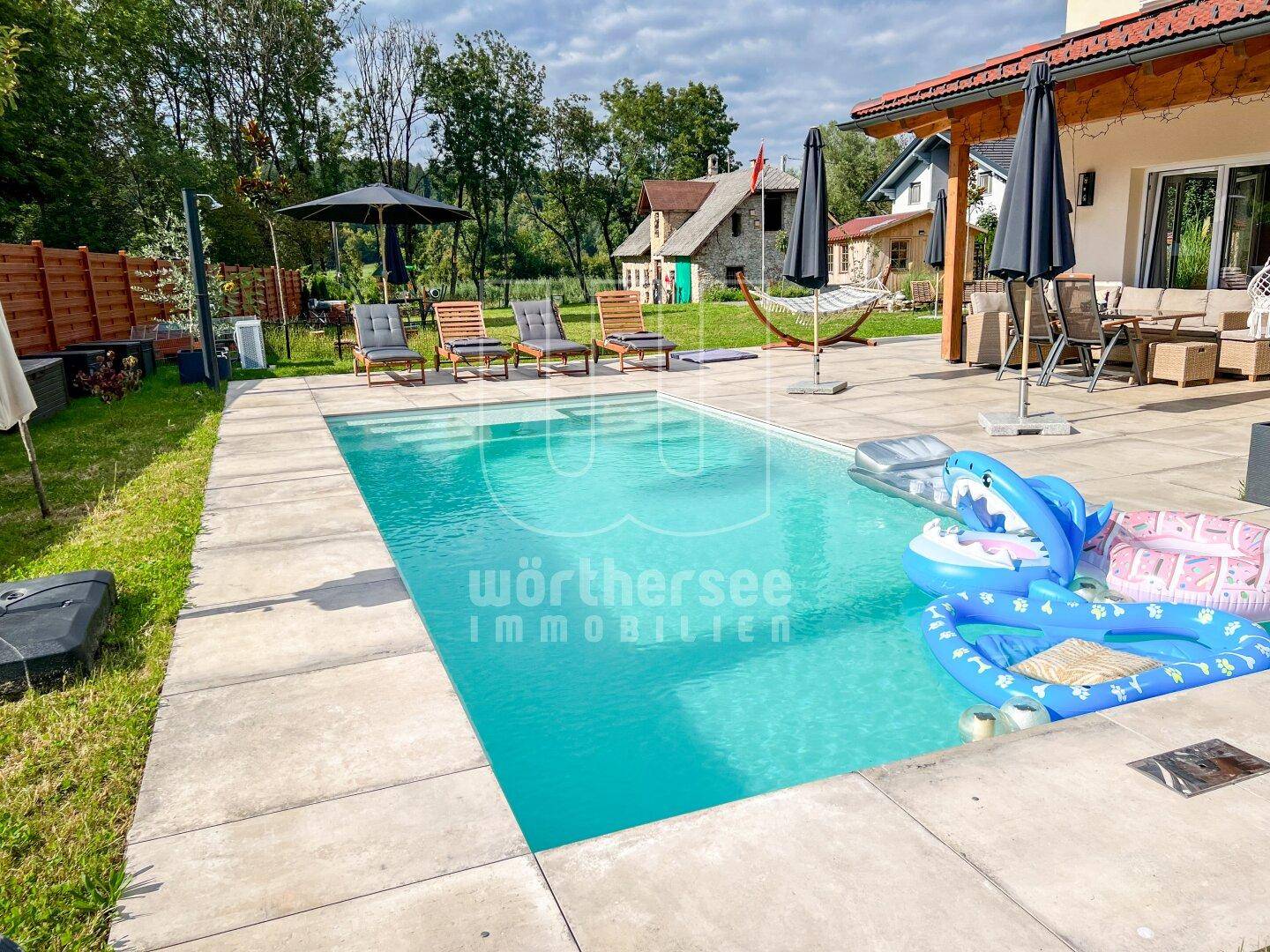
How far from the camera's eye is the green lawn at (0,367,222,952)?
2123 millimetres

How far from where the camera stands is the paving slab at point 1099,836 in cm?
187

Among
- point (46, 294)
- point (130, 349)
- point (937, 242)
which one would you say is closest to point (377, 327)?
point (130, 349)

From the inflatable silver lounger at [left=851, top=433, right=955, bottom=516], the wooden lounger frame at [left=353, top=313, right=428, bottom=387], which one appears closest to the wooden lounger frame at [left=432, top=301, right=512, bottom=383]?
the wooden lounger frame at [left=353, top=313, right=428, bottom=387]

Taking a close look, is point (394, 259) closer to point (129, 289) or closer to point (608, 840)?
point (129, 289)

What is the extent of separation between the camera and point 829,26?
52.0ft

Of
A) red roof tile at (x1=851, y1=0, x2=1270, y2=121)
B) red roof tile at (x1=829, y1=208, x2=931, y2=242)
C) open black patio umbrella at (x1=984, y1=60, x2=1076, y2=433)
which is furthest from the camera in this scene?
red roof tile at (x1=829, y1=208, x2=931, y2=242)

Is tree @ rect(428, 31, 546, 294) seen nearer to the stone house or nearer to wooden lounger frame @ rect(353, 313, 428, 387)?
the stone house

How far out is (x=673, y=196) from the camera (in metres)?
41.4

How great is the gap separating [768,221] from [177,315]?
96.8 ft

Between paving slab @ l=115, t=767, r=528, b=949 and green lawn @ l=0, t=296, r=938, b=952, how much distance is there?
11cm

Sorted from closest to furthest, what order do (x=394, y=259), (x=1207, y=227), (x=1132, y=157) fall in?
1. (x=1207, y=227)
2. (x=1132, y=157)
3. (x=394, y=259)

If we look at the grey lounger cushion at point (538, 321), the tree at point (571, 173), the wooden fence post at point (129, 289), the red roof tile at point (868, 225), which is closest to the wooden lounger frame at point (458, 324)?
the grey lounger cushion at point (538, 321)

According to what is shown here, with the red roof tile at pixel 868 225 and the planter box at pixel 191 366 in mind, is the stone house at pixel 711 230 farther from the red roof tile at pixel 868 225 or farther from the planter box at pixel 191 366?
the planter box at pixel 191 366

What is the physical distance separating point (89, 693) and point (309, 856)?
152 cm
